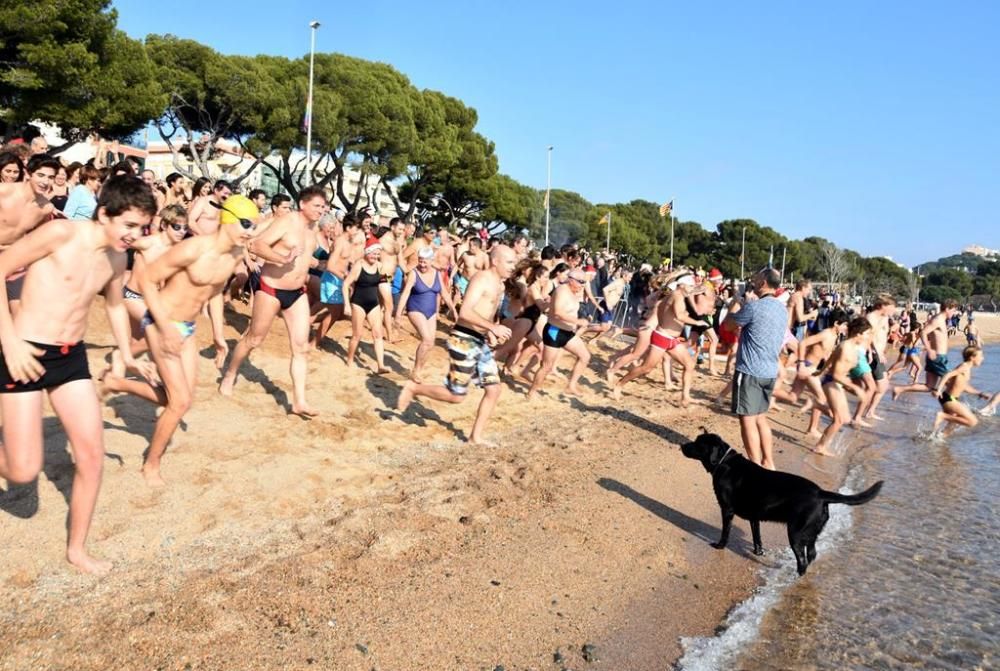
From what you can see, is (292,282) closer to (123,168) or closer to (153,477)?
(153,477)

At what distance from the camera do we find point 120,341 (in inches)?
161

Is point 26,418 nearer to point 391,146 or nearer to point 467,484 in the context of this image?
point 467,484

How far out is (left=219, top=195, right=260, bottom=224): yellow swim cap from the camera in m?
4.96

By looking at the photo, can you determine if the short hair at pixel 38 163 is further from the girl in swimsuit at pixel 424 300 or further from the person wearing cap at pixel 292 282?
the girl in swimsuit at pixel 424 300

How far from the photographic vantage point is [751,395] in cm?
594

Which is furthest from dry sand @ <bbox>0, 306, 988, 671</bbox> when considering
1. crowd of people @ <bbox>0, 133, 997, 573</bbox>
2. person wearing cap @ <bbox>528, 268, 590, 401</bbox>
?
person wearing cap @ <bbox>528, 268, 590, 401</bbox>

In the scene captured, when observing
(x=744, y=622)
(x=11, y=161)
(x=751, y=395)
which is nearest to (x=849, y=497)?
(x=744, y=622)

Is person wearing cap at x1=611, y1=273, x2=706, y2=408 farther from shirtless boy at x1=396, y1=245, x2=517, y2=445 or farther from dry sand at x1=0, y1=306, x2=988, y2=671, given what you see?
shirtless boy at x1=396, y1=245, x2=517, y2=445

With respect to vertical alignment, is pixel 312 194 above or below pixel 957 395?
above

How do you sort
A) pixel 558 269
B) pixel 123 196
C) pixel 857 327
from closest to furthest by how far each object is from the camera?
pixel 123 196, pixel 857 327, pixel 558 269

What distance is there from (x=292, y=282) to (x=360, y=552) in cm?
291

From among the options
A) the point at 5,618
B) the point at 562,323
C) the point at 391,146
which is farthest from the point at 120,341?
the point at 391,146

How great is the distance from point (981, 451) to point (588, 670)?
306 inches

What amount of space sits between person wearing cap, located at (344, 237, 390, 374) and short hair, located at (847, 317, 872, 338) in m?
5.45
